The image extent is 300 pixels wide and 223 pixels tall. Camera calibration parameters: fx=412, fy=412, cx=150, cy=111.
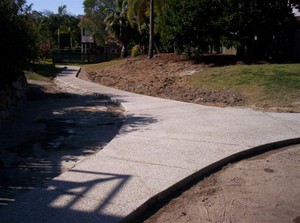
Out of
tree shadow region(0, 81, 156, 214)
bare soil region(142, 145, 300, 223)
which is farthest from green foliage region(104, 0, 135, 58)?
bare soil region(142, 145, 300, 223)

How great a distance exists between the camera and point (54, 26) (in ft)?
250

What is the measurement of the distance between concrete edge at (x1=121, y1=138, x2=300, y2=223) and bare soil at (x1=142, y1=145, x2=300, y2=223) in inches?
4.3

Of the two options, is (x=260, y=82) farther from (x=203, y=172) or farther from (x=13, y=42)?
(x=203, y=172)

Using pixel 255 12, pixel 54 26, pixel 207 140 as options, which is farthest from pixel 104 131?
pixel 54 26

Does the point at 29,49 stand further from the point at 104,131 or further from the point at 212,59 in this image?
the point at 212,59

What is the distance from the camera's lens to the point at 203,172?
5777 mm

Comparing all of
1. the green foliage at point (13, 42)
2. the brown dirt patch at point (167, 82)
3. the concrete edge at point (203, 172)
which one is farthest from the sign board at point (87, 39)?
the concrete edge at point (203, 172)

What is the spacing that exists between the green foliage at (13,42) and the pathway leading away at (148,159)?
2.86 metres

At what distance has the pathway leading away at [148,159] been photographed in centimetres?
431

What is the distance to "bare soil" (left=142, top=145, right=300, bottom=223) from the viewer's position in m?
4.39

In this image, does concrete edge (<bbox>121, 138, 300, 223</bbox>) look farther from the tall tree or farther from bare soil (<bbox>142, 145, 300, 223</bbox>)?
the tall tree

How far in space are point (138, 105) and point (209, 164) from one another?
6.02m

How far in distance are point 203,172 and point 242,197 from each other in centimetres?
94

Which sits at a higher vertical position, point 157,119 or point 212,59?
point 212,59
